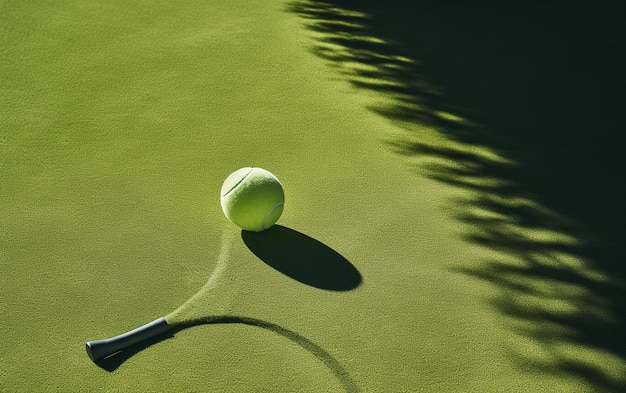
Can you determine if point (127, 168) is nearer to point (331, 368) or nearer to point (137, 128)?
point (137, 128)

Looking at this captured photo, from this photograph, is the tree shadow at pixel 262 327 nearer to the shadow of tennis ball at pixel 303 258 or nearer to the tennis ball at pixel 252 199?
the shadow of tennis ball at pixel 303 258

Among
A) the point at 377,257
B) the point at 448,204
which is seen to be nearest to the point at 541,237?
the point at 448,204

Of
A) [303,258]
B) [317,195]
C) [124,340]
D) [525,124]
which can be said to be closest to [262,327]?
[303,258]

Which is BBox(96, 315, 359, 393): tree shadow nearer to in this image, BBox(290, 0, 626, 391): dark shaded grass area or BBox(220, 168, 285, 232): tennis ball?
BBox(220, 168, 285, 232): tennis ball

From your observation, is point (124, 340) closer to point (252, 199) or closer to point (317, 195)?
point (252, 199)

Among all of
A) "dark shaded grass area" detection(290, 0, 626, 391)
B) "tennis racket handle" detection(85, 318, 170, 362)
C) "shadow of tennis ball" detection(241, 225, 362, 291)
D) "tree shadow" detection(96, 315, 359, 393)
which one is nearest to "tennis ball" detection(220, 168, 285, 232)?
"shadow of tennis ball" detection(241, 225, 362, 291)
